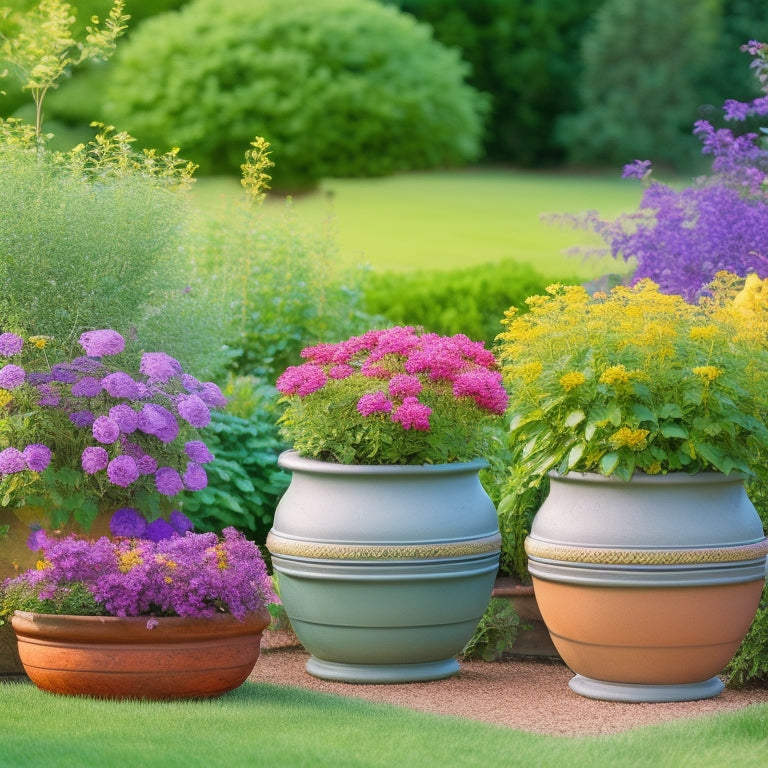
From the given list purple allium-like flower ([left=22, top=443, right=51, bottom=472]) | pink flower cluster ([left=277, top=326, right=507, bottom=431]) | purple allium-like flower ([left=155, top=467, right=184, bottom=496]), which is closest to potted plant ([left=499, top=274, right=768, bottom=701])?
pink flower cluster ([left=277, top=326, right=507, bottom=431])

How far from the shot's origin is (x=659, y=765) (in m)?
3.52

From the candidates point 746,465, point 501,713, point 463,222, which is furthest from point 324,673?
point 463,222

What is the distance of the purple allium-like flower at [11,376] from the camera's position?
4.42 meters

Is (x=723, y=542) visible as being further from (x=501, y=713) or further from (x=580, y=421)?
(x=501, y=713)

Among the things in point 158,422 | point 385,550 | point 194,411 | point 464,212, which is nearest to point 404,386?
point 385,550

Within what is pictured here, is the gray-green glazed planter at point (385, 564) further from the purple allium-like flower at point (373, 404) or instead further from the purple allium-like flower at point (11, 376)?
the purple allium-like flower at point (11, 376)

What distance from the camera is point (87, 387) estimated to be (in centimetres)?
443

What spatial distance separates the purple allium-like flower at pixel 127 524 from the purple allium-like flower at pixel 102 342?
56cm

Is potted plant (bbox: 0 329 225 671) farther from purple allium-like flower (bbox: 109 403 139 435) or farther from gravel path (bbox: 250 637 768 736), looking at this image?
gravel path (bbox: 250 637 768 736)

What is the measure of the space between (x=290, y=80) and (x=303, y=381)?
11686 mm

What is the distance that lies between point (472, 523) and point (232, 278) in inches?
Result: 126

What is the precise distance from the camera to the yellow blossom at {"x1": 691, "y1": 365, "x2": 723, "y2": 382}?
13.8 feet

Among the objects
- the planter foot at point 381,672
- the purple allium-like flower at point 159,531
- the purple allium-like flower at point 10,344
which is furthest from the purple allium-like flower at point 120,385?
the planter foot at point 381,672

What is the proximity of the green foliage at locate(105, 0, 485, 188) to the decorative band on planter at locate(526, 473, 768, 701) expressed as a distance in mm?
11561
